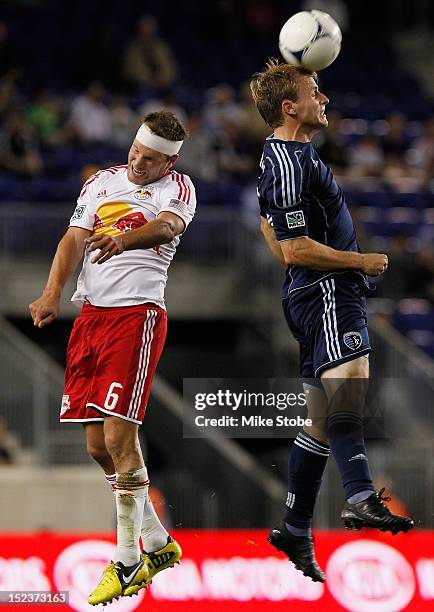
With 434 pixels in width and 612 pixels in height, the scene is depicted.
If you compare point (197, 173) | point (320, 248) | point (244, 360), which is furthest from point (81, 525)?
point (320, 248)

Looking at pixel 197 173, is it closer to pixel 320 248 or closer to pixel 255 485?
pixel 255 485

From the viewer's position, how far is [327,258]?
6.83 meters

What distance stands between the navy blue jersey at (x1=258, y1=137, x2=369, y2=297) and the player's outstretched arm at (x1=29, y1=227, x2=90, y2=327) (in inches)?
36.4

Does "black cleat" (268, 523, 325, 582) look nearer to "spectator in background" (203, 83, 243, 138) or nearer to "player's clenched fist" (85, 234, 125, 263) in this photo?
"player's clenched fist" (85, 234, 125, 263)

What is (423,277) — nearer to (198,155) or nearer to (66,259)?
(198,155)

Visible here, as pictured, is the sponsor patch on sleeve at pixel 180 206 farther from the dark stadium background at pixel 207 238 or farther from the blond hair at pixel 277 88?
the dark stadium background at pixel 207 238

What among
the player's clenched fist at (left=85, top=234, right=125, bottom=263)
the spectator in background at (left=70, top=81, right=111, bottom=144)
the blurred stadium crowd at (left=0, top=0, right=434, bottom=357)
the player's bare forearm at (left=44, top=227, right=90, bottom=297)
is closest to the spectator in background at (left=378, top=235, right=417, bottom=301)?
the blurred stadium crowd at (left=0, top=0, right=434, bottom=357)

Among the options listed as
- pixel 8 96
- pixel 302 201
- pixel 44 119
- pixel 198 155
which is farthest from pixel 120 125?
pixel 302 201

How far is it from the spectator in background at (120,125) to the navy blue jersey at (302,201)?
8.98m

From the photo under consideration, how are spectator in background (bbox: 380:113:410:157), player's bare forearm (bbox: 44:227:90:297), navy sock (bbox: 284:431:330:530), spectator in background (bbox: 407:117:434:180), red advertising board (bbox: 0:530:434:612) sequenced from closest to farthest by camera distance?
player's bare forearm (bbox: 44:227:90:297) → navy sock (bbox: 284:431:330:530) → red advertising board (bbox: 0:530:434:612) → spectator in background (bbox: 407:117:434:180) → spectator in background (bbox: 380:113:410:157)

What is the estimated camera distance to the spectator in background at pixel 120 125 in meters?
15.9

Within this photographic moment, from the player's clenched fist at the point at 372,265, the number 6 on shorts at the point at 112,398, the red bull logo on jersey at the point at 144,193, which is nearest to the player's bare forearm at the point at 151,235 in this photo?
the red bull logo on jersey at the point at 144,193

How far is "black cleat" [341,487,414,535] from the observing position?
6754 millimetres

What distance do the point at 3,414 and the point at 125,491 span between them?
6256mm
